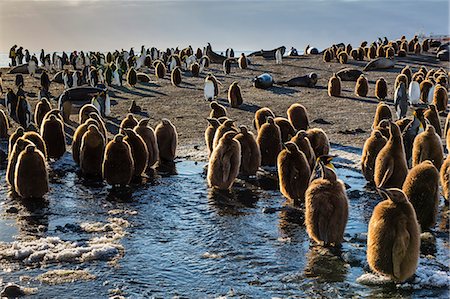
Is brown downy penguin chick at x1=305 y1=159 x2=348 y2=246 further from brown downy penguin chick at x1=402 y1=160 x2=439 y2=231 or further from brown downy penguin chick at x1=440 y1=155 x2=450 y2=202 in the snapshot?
brown downy penguin chick at x1=440 y1=155 x2=450 y2=202

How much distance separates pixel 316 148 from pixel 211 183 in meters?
2.24

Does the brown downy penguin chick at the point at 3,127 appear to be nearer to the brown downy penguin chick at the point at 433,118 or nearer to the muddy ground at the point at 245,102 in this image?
the muddy ground at the point at 245,102

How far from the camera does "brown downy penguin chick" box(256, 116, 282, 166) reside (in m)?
9.37

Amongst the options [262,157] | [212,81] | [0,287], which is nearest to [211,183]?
[262,157]

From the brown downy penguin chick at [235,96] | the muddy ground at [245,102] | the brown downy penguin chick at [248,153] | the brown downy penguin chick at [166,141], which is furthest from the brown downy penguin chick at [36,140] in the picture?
the brown downy penguin chick at [235,96]

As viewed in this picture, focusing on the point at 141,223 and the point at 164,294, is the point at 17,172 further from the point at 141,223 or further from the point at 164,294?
the point at 164,294

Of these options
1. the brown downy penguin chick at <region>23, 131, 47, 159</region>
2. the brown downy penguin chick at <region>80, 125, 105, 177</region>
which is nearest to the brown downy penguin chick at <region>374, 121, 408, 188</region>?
the brown downy penguin chick at <region>80, 125, 105, 177</region>

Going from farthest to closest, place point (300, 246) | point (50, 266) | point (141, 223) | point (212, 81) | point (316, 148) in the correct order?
point (212, 81) → point (316, 148) → point (141, 223) → point (300, 246) → point (50, 266)

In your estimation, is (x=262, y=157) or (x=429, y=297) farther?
(x=262, y=157)

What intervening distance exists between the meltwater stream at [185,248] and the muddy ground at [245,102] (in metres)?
3.15

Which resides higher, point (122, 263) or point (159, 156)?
point (159, 156)

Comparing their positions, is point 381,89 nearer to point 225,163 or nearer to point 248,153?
point 248,153

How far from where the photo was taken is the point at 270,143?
9352 mm

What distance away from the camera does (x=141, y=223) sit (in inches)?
260
